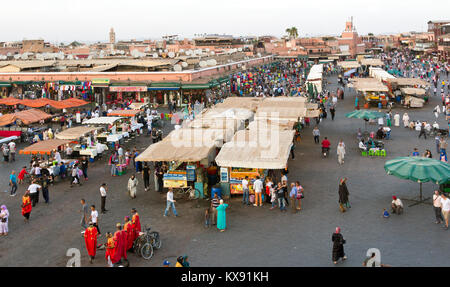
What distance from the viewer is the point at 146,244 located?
10945 millimetres

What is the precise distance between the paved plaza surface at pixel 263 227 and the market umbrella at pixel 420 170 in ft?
3.52

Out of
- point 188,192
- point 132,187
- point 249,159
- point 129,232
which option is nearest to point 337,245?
point 129,232

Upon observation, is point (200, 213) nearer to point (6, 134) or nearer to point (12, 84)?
point (6, 134)

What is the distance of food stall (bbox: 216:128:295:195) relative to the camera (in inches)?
583

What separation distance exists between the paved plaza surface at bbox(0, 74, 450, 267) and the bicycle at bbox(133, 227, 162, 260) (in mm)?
181

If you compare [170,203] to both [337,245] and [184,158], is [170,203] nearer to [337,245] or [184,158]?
[184,158]

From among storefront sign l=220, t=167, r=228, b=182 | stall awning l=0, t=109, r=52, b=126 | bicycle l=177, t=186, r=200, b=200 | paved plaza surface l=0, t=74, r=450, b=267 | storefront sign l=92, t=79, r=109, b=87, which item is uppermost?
storefront sign l=92, t=79, r=109, b=87

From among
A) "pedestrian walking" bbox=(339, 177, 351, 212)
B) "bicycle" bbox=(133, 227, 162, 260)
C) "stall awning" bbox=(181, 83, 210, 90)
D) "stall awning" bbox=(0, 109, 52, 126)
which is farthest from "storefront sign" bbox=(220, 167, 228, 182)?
"stall awning" bbox=(181, 83, 210, 90)

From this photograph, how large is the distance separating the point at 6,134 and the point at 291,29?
116 m

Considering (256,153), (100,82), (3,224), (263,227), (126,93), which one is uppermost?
(100,82)

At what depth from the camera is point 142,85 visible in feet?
134

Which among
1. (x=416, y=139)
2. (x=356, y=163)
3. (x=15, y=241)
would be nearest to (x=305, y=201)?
(x=356, y=163)

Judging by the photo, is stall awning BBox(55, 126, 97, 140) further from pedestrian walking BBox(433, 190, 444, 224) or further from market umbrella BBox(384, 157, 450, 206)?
pedestrian walking BBox(433, 190, 444, 224)

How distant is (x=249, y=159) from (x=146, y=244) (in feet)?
17.4
